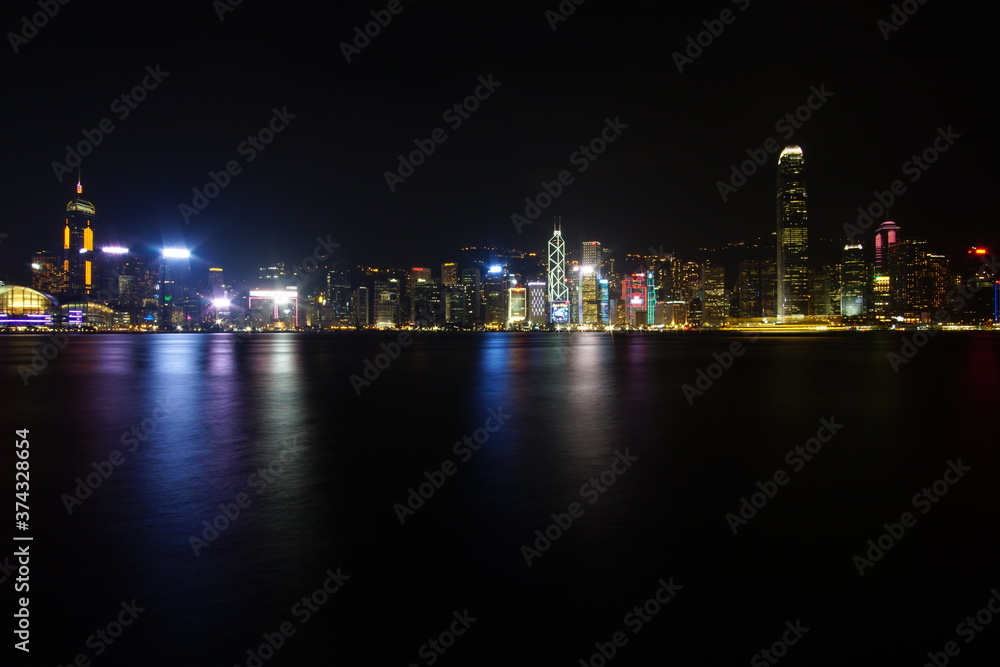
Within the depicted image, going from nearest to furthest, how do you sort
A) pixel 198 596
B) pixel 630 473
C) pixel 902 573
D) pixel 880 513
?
pixel 198 596 < pixel 902 573 < pixel 880 513 < pixel 630 473

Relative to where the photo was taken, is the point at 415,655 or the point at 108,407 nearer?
the point at 415,655

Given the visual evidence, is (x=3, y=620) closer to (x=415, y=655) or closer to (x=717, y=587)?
(x=415, y=655)

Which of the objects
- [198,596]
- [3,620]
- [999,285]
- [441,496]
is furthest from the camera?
[999,285]

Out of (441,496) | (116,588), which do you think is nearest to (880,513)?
(441,496)

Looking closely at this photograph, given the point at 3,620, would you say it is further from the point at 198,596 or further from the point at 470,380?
the point at 470,380

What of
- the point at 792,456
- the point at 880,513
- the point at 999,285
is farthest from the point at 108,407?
the point at 999,285

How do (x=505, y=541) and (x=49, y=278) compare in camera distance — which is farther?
(x=49, y=278)
